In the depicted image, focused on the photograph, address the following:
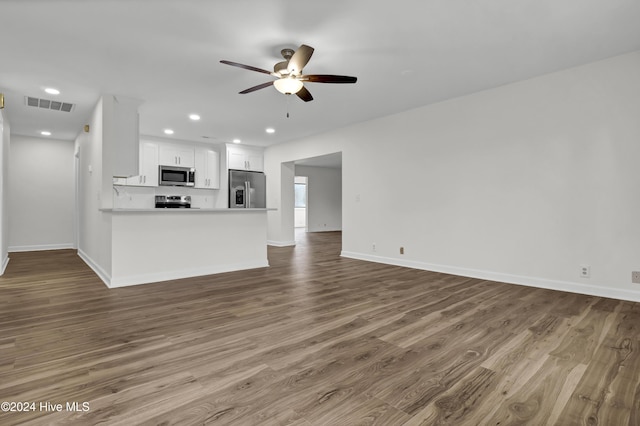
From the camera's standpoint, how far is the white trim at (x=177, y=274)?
12.4ft

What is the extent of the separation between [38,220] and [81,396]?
7253 mm

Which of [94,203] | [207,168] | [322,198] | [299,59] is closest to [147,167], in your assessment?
[207,168]

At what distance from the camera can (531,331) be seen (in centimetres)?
237

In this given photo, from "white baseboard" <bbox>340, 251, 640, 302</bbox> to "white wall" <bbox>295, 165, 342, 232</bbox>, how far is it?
606 cm

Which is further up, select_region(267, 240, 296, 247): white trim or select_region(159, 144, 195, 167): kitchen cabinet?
select_region(159, 144, 195, 167): kitchen cabinet

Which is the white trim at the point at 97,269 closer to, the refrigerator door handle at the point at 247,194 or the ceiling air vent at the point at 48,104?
the ceiling air vent at the point at 48,104

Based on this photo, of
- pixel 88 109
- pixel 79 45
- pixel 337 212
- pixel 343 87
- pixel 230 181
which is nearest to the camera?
pixel 79 45

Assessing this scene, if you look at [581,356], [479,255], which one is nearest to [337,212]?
[479,255]

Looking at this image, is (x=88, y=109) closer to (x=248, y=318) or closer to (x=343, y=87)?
(x=343, y=87)

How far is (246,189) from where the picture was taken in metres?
7.80

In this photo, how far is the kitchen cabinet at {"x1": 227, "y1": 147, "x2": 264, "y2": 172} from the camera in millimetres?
→ 7645

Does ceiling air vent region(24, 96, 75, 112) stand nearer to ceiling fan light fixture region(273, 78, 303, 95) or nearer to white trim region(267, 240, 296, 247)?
ceiling fan light fixture region(273, 78, 303, 95)

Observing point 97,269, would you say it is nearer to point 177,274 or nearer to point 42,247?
point 177,274

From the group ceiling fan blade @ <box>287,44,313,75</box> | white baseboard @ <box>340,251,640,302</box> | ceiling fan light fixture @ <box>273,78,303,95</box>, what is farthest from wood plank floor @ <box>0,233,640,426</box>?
ceiling fan blade @ <box>287,44,313,75</box>
